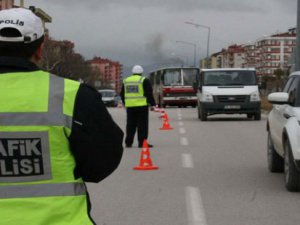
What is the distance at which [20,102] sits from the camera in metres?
2.58

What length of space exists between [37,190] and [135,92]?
12883mm

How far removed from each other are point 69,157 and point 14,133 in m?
0.22

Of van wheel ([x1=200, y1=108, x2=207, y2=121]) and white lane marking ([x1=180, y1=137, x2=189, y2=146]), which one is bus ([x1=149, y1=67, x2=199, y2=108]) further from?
white lane marking ([x1=180, y1=137, x2=189, y2=146])

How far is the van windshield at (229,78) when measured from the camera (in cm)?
2677

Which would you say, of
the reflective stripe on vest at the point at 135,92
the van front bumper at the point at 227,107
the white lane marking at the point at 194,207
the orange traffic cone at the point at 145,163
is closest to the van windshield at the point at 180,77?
the van front bumper at the point at 227,107

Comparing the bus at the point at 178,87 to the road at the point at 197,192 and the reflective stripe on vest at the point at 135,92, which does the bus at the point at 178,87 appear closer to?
the reflective stripe on vest at the point at 135,92

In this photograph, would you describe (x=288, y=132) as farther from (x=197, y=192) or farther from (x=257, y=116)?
(x=257, y=116)

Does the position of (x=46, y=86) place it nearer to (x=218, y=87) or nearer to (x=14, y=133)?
(x=14, y=133)

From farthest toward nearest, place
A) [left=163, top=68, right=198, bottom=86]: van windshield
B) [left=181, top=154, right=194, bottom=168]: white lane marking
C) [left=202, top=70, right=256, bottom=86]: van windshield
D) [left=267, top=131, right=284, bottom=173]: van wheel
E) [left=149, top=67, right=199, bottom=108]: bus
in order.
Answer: [left=163, top=68, right=198, bottom=86]: van windshield < [left=149, top=67, right=199, bottom=108]: bus < [left=202, top=70, right=256, bottom=86]: van windshield < [left=181, top=154, right=194, bottom=168]: white lane marking < [left=267, top=131, right=284, bottom=173]: van wheel

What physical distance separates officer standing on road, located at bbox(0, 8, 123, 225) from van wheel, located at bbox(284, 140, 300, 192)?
20.3 ft

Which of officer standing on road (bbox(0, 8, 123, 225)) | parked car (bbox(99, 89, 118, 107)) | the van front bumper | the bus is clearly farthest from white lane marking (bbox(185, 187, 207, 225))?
parked car (bbox(99, 89, 118, 107))

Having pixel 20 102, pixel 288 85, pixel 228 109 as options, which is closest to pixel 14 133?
pixel 20 102

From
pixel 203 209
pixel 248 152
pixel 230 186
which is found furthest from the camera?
pixel 248 152

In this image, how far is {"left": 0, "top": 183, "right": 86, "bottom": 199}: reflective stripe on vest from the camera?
2.54 metres
